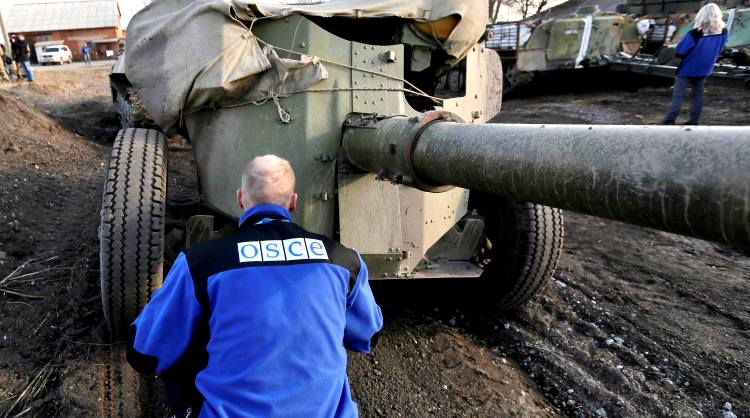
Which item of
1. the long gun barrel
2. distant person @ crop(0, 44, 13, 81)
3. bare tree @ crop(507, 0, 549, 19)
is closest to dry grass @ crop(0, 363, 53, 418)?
the long gun barrel

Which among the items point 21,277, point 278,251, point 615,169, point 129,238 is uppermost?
point 615,169

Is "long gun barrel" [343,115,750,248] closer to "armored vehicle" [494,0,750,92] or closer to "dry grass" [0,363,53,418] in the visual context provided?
"dry grass" [0,363,53,418]

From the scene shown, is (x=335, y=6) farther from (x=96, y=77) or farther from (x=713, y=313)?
(x=96, y=77)

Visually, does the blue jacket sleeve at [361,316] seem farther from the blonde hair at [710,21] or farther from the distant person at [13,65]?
the distant person at [13,65]

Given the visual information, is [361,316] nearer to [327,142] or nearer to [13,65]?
[327,142]

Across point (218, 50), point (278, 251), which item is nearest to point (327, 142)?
point (218, 50)

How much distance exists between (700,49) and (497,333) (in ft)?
19.1

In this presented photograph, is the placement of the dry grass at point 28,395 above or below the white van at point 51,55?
below

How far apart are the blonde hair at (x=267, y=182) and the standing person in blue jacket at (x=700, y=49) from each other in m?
7.45

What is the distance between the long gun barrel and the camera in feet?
3.67

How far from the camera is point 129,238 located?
2971 millimetres

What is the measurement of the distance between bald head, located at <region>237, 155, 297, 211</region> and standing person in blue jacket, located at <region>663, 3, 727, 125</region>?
7.45 m

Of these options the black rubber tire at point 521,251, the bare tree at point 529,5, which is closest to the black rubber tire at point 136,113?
the black rubber tire at point 521,251

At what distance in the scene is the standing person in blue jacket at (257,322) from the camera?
5.26 ft
